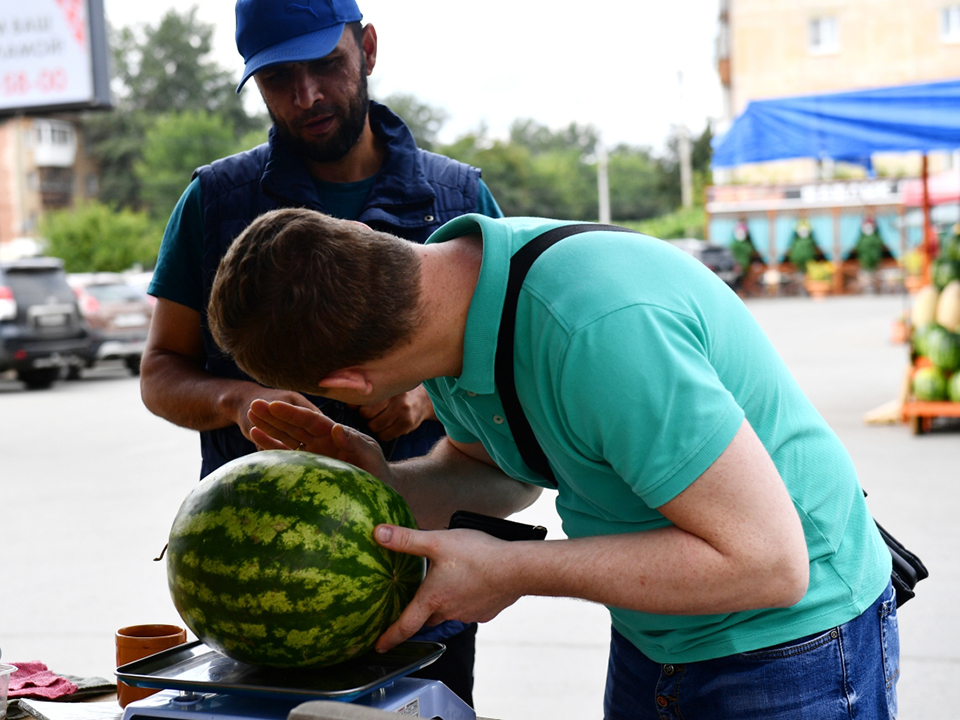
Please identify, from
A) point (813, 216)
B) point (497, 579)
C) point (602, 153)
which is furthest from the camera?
point (602, 153)

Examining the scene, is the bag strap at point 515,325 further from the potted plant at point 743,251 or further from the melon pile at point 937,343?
the potted plant at point 743,251

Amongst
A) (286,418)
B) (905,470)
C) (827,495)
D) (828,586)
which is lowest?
(905,470)

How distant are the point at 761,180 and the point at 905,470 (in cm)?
2745

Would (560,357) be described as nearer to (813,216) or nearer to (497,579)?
(497,579)

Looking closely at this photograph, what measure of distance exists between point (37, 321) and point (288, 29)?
45.7 ft

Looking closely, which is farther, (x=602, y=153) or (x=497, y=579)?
(x=602, y=153)

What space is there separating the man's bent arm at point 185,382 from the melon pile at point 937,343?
27.0 ft

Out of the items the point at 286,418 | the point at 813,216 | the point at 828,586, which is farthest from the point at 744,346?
the point at 813,216

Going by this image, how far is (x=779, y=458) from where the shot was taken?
1.54m

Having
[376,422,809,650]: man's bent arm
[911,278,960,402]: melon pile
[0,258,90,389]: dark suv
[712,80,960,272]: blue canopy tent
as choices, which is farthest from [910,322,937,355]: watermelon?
[0,258,90,389]: dark suv

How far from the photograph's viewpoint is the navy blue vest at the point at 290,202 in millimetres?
2340

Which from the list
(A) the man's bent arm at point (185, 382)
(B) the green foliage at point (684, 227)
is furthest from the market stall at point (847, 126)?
(B) the green foliage at point (684, 227)

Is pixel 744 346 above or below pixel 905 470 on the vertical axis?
above

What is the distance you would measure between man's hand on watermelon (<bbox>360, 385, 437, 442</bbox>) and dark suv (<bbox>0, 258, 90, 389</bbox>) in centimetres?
1398
